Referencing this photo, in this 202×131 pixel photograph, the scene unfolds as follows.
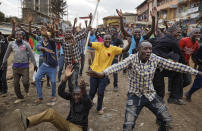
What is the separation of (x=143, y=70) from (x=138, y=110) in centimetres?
61

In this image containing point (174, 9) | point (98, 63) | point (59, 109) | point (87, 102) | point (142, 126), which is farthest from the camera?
point (174, 9)

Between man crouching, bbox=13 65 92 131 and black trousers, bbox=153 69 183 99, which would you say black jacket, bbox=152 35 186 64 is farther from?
man crouching, bbox=13 65 92 131

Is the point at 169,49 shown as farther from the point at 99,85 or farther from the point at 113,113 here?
the point at 113,113

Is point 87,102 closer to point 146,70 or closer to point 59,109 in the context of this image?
point 146,70

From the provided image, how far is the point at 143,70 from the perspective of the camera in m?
2.43

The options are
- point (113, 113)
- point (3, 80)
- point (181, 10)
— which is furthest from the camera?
point (181, 10)

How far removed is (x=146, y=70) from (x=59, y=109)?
274 centimetres

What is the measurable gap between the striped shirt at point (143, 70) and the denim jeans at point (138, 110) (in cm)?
7

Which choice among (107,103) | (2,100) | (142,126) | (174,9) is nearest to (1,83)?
(2,100)

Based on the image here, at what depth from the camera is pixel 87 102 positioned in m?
2.88

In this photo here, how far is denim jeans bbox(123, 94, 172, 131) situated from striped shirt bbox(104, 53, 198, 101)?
75mm

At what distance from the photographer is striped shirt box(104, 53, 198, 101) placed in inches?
96.1

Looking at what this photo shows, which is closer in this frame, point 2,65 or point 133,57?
point 133,57

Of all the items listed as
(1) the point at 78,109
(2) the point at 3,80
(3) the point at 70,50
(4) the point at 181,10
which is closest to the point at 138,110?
(1) the point at 78,109
